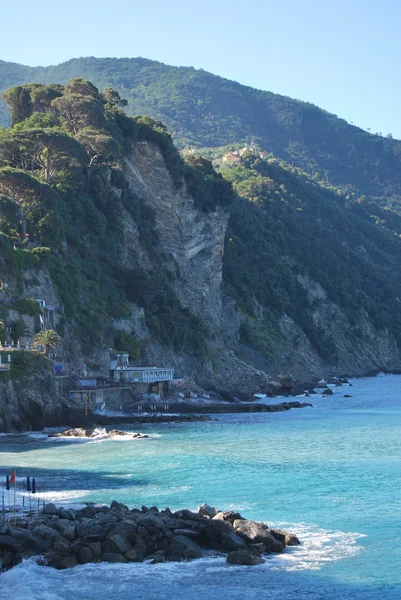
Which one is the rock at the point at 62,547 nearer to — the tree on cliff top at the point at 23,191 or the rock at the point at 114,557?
the rock at the point at 114,557

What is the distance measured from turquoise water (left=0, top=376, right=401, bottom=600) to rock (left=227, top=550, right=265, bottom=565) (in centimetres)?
27

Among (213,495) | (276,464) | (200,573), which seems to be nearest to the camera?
(200,573)

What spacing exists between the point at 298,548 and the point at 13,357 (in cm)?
3390

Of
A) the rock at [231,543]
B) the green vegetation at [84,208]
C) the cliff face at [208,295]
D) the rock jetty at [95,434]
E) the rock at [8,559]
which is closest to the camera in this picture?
the rock at [8,559]

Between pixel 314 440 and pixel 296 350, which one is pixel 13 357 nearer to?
pixel 314 440

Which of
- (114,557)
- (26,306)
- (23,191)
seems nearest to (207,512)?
(114,557)

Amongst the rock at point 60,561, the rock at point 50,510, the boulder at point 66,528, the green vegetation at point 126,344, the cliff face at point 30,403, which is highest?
the green vegetation at point 126,344

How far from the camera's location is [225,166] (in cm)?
16700

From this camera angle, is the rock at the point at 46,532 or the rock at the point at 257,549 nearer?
the rock at the point at 257,549

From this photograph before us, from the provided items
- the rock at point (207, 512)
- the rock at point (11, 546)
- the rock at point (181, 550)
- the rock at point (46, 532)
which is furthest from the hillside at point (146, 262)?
the rock at point (181, 550)

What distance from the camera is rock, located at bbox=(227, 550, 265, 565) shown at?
2697 cm

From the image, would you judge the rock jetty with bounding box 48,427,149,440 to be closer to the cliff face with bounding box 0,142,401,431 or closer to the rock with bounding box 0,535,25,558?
the cliff face with bounding box 0,142,401,431

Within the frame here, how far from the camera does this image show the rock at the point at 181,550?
2752 cm

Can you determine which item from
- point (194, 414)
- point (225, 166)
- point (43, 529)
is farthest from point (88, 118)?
point (225, 166)
